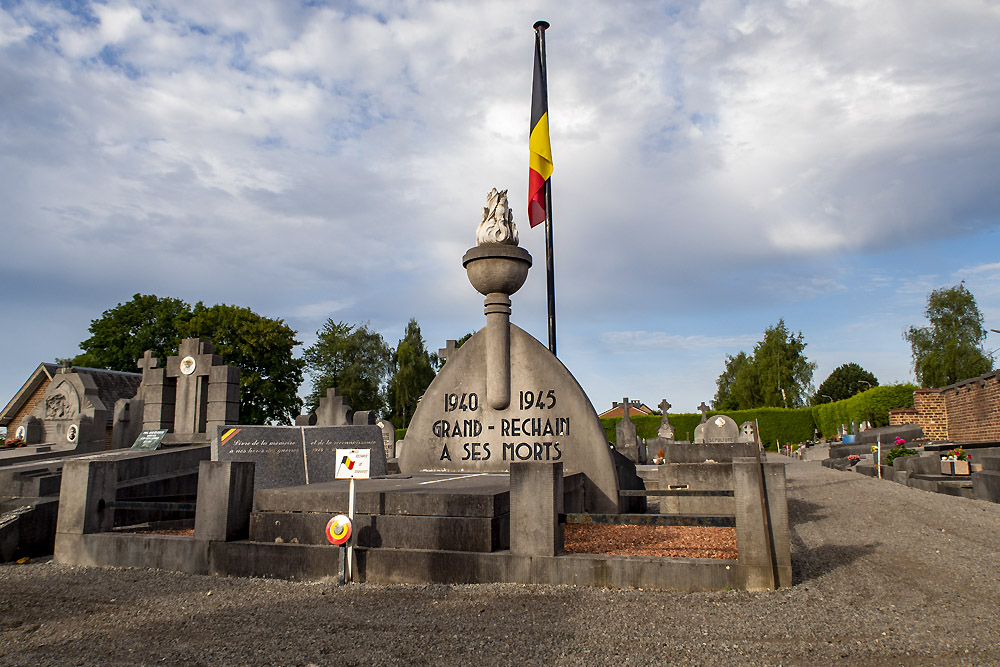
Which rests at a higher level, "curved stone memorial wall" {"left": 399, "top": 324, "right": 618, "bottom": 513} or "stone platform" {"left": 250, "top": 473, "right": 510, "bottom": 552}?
"curved stone memorial wall" {"left": 399, "top": 324, "right": 618, "bottom": 513}

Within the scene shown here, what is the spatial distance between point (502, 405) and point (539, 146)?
585 centimetres

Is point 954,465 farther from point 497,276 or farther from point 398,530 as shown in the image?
point 398,530

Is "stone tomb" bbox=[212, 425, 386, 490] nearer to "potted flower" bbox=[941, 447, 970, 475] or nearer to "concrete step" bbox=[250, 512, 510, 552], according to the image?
"concrete step" bbox=[250, 512, 510, 552]

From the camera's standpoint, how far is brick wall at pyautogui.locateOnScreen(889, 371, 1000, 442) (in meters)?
21.4

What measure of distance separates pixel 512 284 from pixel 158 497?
594cm

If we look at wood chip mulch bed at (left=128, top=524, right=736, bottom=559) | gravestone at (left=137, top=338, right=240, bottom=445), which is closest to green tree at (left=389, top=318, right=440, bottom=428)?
Answer: gravestone at (left=137, top=338, right=240, bottom=445)

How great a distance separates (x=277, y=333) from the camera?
3981 centimetres

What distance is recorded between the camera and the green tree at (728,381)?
69688mm

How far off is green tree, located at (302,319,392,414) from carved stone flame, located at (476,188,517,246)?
41.5 meters

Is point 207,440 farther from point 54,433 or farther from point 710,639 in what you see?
point 710,639

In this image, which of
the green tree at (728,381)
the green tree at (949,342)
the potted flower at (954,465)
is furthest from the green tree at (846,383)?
the potted flower at (954,465)

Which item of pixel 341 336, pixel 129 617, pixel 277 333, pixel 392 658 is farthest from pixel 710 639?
pixel 341 336

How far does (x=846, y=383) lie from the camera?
228 feet

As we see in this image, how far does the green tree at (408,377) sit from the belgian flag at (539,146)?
36709 mm
